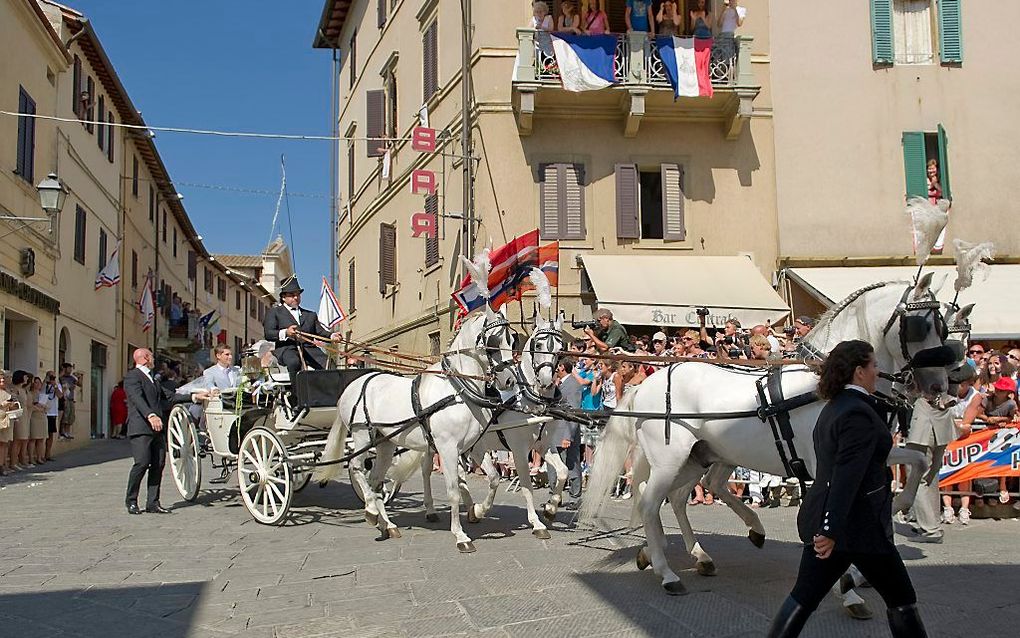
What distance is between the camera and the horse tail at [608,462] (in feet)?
22.6

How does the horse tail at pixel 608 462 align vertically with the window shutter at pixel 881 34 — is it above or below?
below

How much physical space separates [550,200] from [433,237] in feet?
12.3

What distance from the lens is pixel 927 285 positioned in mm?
5648

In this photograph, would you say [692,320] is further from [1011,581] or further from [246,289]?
[246,289]

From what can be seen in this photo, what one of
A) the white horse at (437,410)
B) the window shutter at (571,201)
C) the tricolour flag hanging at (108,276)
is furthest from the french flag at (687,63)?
the tricolour flag hanging at (108,276)

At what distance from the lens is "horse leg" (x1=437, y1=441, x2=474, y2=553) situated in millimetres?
8016

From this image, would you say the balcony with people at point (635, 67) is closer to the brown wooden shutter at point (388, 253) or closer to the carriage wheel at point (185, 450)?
the brown wooden shutter at point (388, 253)

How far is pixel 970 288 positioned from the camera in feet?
56.7

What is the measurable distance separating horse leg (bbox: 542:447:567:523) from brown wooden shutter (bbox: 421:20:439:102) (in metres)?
13.6

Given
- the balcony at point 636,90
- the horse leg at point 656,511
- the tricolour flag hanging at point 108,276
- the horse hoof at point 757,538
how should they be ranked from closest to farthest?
the horse leg at point 656,511, the horse hoof at point 757,538, the balcony at point 636,90, the tricolour flag hanging at point 108,276

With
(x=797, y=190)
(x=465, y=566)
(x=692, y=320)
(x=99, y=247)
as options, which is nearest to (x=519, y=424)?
(x=465, y=566)

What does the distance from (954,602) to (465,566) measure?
3.51m

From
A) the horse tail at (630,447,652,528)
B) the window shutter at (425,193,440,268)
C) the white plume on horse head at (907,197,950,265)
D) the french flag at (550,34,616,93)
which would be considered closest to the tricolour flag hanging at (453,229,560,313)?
the french flag at (550,34,616,93)

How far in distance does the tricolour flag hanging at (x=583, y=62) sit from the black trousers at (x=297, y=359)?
9.31 m
